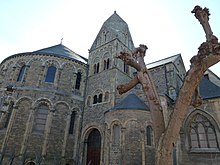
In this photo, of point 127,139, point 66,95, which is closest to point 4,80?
point 66,95

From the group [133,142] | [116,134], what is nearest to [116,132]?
[116,134]

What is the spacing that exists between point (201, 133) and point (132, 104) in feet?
17.4

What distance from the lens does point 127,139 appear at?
12.8 metres

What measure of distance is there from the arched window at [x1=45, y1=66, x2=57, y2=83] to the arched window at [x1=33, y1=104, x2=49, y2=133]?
2.82 meters

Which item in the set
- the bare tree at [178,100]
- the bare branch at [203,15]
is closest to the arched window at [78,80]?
the bare tree at [178,100]

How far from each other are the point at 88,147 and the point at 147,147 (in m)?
6.40

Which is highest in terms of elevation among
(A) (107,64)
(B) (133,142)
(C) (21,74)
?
(A) (107,64)

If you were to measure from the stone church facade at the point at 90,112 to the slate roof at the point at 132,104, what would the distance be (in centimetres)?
9

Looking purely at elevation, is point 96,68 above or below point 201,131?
above

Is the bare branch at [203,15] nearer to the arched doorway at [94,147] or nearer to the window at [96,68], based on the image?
the arched doorway at [94,147]

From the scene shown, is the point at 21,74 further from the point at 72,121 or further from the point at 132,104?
the point at 132,104

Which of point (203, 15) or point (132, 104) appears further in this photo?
point (132, 104)

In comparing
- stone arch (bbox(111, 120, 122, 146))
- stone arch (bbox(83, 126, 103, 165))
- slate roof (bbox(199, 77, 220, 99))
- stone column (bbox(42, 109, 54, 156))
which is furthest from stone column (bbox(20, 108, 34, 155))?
slate roof (bbox(199, 77, 220, 99))

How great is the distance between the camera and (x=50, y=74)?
60.7 ft
